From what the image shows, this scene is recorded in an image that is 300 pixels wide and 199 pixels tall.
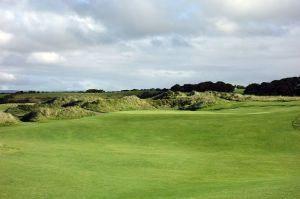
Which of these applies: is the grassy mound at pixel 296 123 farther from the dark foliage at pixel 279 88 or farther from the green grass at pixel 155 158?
the dark foliage at pixel 279 88

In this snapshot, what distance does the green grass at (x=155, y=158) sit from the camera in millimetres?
19328

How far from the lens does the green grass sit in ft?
63.4

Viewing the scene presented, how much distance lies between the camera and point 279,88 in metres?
118

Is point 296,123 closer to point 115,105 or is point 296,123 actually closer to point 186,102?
point 115,105

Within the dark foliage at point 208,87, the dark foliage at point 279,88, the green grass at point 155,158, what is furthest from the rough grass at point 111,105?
the dark foliage at point 208,87

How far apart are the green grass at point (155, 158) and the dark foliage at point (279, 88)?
236 ft

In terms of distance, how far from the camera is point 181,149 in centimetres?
3466

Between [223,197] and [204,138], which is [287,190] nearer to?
[223,197]

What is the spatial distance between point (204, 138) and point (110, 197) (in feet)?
68.3

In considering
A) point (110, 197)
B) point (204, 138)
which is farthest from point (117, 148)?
point (110, 197)

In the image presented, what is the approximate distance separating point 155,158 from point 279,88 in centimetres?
9502

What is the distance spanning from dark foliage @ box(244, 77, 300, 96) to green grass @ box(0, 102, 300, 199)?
71798 millimetres

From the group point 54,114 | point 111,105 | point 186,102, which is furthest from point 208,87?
point 54,114

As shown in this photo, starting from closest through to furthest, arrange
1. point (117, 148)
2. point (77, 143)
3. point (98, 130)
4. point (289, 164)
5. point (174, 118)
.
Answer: point (289, 164), point (117, 148), point (77, 143), point (98, 130), point (174, 118)
